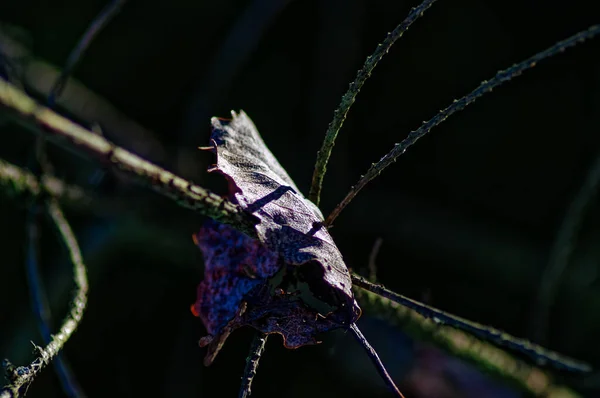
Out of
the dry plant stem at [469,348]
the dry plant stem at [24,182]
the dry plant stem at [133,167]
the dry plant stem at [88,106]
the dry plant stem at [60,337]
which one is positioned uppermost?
the dry plant stem at [133,167]

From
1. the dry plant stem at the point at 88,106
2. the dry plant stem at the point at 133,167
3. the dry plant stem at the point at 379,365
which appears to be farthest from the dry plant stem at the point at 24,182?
the dry plant stem at the point at 379,365

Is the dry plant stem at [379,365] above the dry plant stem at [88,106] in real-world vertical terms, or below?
above

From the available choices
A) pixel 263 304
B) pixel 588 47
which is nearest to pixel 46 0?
pixel 263 304

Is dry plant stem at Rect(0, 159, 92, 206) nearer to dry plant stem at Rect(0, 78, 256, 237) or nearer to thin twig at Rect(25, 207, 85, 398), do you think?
thin twig at Rect(25, 207, 85, 398)

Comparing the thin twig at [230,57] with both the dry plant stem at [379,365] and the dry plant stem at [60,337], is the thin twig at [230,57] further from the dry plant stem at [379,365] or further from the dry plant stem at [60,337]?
the dry plant stem at [379,365]

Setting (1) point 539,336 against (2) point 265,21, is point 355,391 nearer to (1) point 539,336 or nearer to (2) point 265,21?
(1) point 539,336

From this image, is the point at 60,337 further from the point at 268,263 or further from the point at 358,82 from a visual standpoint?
the point at 358,82

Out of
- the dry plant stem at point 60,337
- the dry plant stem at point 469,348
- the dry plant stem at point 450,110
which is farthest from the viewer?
the dry plant stem at point 469,348
